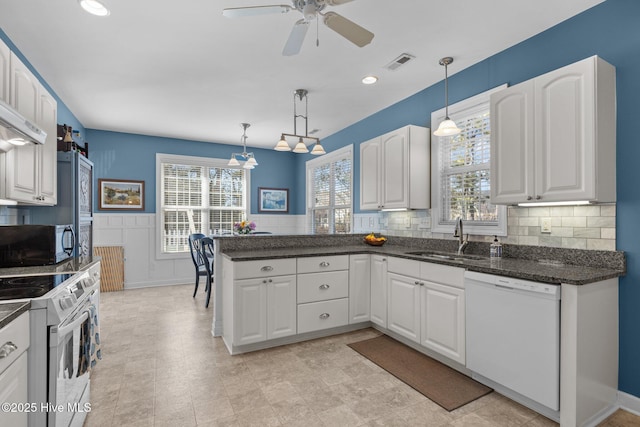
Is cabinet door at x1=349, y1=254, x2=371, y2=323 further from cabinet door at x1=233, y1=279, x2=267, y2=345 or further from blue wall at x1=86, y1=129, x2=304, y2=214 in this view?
blue wall at x1=86, y1=129, x2=304, y2=214

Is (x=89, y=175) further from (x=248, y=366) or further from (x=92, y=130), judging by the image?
(x=248, y=366)

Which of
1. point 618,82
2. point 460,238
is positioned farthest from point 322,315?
point 618,82

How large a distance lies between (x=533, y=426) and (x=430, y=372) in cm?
76

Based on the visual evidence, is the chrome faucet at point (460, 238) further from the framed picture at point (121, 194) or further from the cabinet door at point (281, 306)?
the framed picture at point (121, 194)

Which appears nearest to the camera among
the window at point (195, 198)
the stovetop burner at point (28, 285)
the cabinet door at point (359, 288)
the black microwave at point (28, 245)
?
the stovetop burner at point (28, 285)

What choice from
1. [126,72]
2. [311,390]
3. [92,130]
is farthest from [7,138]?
[92,130]

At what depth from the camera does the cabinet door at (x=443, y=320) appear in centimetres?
247

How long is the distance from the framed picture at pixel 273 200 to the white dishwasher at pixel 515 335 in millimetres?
5079

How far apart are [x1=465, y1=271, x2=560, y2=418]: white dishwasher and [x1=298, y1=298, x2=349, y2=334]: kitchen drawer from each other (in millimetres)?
1284

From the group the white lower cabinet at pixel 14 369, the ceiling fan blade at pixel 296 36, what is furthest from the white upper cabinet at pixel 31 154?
the ceiling fan blade at pixel 296 36

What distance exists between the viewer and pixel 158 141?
5898 mm

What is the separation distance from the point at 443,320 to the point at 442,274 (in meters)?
0.37

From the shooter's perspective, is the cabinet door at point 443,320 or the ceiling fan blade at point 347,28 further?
the cabinet door at point 443,320

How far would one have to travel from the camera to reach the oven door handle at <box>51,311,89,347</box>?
4.79 ft
